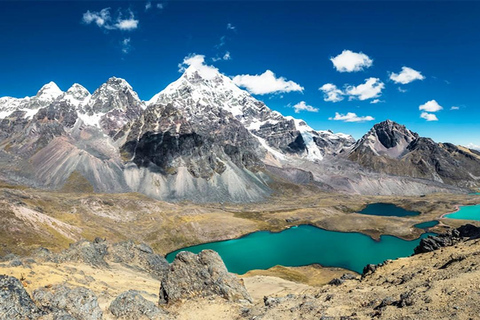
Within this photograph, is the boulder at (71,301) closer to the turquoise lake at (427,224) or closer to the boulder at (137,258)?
the boulder at (137,258)

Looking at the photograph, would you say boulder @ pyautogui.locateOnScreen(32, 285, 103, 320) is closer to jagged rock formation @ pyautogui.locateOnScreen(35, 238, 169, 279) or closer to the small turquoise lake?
jagged rock formation @ pyautogui.locateOnScreen(35, 238, 169, 279)

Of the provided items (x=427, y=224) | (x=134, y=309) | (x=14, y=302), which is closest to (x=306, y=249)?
(x=427, y=224)

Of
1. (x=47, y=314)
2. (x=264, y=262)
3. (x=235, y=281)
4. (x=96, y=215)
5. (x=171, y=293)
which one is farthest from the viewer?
(x=96, y=215)

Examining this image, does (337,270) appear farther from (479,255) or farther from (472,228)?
(479,255)

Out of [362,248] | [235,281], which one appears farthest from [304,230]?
[235,281]

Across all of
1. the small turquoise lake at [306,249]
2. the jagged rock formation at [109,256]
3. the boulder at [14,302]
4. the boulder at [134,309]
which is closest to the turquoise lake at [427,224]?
the small turquoise lake at [306,249]

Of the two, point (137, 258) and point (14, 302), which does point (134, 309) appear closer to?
point (14, 302)

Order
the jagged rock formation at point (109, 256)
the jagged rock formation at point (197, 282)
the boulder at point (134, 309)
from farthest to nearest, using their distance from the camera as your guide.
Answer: the jagged rock formation at point (109, 256) → the jagged rock formation at point (197, 282) → the boulder at point (134, 309)
